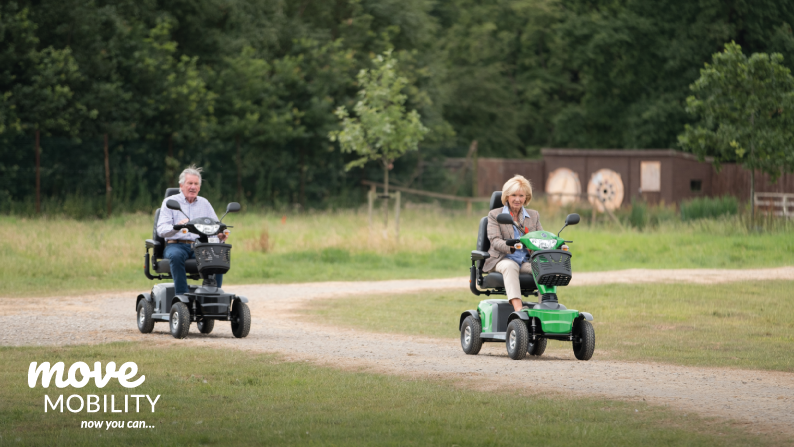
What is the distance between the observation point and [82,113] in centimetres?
3106

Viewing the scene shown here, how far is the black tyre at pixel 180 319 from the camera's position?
38.9 ft

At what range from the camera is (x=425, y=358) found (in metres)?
10.6

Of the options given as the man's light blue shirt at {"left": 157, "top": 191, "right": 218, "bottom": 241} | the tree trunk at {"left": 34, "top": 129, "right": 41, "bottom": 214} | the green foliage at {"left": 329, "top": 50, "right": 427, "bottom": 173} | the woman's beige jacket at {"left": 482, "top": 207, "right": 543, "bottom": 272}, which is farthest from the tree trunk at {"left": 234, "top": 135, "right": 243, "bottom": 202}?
the woman's beige jacket at {"left": 482, "top": 207, "right": 543, "bottom": 272}

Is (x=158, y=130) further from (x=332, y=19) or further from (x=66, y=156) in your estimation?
(x=332, y=19)

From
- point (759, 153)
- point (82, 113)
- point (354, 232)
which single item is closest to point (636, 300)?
point (354, 232)

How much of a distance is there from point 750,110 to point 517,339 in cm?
2148

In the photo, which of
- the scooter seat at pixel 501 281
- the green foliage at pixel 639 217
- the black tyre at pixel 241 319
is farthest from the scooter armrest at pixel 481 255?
the green foliage at pixel 639 217

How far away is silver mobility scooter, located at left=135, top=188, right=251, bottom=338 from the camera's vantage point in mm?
11766

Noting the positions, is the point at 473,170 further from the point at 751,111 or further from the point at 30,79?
the point at 30,79

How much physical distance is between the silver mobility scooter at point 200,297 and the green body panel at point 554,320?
3404 millimetres

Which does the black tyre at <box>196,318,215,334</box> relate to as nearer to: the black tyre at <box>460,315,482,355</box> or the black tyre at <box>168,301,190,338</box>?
the black tyre at <box>168,301,190,338</box>

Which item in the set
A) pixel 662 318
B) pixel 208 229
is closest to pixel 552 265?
pixel 208 229

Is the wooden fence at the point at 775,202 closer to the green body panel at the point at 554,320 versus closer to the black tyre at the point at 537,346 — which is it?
the black tyre at the point at 537,346

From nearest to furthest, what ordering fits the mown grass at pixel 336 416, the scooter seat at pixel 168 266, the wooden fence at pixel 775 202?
the mown grass at pixel 336 416
the scooter seat at pixel 168 266
the wooden fence at pixel 775 202
